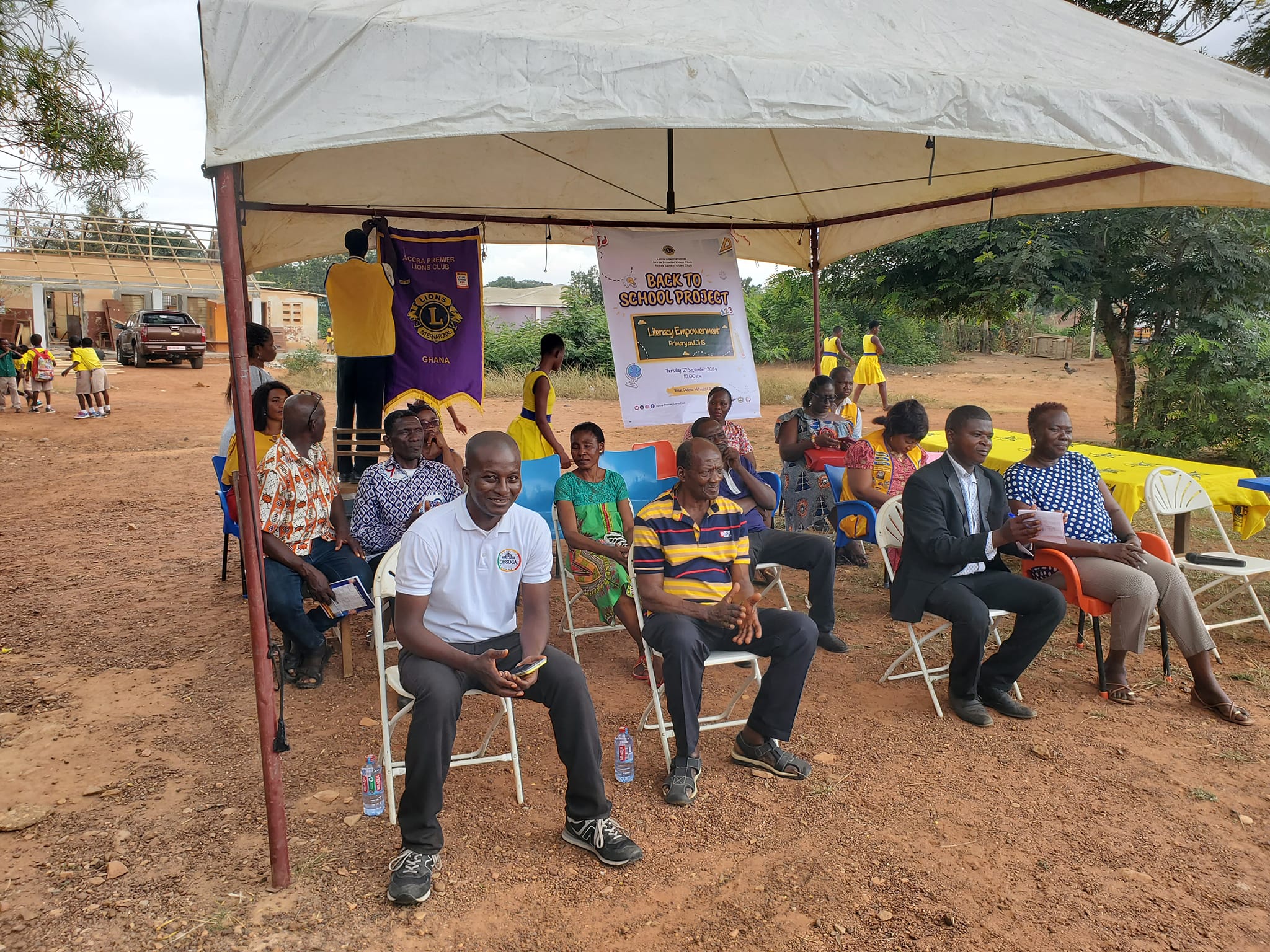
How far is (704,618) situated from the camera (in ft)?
11.7

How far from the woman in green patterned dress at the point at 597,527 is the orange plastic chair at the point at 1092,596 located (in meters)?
2.12

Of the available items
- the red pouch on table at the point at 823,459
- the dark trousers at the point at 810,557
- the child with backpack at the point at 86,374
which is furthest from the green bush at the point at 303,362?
the dark trousers at the point at 810,557

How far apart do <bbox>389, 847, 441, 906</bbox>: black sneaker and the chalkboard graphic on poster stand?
→ 171 inches

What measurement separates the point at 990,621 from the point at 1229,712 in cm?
119

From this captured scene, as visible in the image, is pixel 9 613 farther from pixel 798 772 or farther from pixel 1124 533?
pixel 1124 533

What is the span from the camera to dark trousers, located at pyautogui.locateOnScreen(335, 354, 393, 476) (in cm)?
641

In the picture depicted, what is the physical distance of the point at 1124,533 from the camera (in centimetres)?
449

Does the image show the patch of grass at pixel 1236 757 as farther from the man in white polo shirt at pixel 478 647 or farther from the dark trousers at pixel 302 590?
the dark trousers at pixel 302 590

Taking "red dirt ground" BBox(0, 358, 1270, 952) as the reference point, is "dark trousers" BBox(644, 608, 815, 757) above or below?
above

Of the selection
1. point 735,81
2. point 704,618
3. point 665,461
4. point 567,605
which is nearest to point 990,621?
point 704,618

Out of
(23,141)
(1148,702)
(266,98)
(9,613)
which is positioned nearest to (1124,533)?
(1148,702)

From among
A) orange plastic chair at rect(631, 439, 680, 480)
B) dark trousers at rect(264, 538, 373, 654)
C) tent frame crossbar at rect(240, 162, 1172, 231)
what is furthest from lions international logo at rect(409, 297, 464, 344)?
dark trousers at rect(264, 538, 373, 654)

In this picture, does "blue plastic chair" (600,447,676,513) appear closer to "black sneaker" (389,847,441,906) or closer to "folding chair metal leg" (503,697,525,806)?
"folding chair metal leg" (503,697,525,806)

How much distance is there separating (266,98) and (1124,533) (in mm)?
4394
